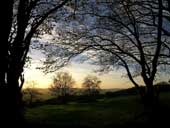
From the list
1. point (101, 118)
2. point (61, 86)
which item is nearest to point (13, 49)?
point (101, 118)

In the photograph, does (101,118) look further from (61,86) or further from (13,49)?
(61,86)

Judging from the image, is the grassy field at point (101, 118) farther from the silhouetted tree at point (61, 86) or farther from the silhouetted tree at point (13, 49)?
the silhouetted tree at point (61, 86)

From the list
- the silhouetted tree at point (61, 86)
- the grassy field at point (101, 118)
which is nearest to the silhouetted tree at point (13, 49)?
the grassy field at point (101, 118)

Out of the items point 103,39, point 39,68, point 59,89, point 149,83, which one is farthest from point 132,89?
point 59,89

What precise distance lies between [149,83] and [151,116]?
2.20 m

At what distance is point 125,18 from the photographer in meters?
32.0

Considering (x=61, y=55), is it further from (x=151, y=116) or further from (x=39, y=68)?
(x=151, y=116)

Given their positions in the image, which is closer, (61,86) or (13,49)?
(13,49)

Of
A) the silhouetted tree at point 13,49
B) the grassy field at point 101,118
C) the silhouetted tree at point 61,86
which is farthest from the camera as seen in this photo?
the silhouetted tree at point 61,86

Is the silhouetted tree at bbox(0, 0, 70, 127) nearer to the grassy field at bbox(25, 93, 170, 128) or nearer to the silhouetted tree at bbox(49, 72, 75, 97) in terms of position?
the grassy field at bbox(25, 93, 170, 128)

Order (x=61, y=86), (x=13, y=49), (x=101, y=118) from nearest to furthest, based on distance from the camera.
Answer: (x=13, y=49)
(x=101, y=118)
(x=61, y=86)

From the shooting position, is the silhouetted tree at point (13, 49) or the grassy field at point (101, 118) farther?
the grassy field at point (101, 118)

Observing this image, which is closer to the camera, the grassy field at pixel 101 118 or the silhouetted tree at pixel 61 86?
the grassy field at pixel 101 118

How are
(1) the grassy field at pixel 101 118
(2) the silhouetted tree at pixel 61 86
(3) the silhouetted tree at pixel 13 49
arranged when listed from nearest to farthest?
1. (3) the silhouetted tree at pixel 13 49
2. (1) the grassy field at pixel 101 118
3. (2) the silhouetted tree at pixel 61 86
